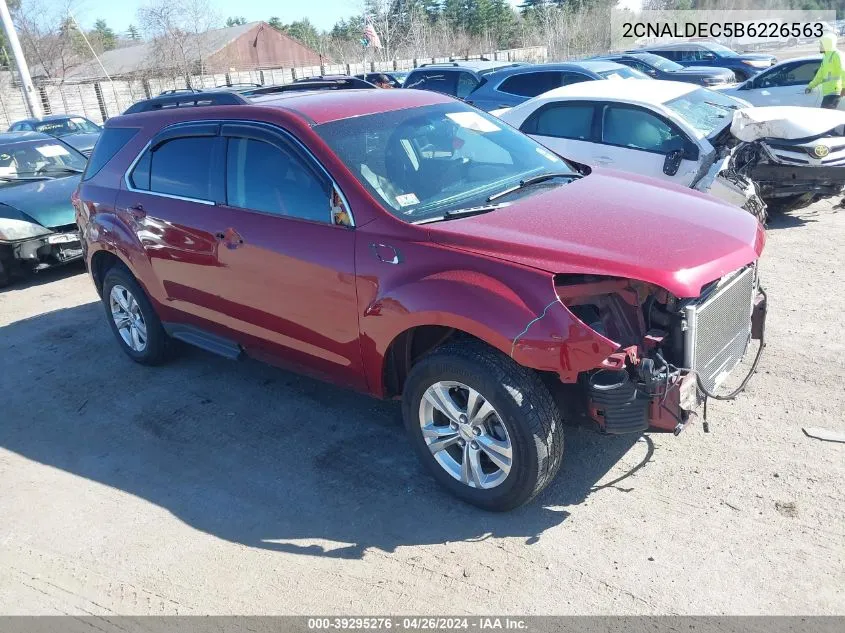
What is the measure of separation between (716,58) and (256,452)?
2304 cm

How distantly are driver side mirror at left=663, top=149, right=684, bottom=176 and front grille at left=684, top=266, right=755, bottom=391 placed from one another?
11.7ft

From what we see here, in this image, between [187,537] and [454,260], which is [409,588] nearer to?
[187,537]

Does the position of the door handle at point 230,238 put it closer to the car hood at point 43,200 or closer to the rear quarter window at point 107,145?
the rear quarter window at point 107,145

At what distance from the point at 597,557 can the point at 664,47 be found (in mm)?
24988

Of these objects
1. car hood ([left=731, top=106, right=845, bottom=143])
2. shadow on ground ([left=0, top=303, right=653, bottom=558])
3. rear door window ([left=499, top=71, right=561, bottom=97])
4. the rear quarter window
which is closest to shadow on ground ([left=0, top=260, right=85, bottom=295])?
shadow on ground ([left=0, top=303, right=653, bottom=558])

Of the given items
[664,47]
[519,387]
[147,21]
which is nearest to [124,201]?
[519,387]

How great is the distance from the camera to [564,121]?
848 cm

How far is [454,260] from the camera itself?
11.3ft

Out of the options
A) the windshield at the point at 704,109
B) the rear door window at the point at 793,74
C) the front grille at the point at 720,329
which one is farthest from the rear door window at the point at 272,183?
the rear door window at the point at 793,74

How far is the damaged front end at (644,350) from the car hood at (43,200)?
286 inches

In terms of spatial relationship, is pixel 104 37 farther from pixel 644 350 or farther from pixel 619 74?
pixel 644 350

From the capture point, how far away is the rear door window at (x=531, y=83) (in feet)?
40.9

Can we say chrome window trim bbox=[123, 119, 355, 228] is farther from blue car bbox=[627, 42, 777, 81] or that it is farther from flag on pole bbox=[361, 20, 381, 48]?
flag on pole bbox=[361, 20, 381, 48]

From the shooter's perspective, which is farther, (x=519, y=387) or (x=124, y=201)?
(x=124, y=201)
